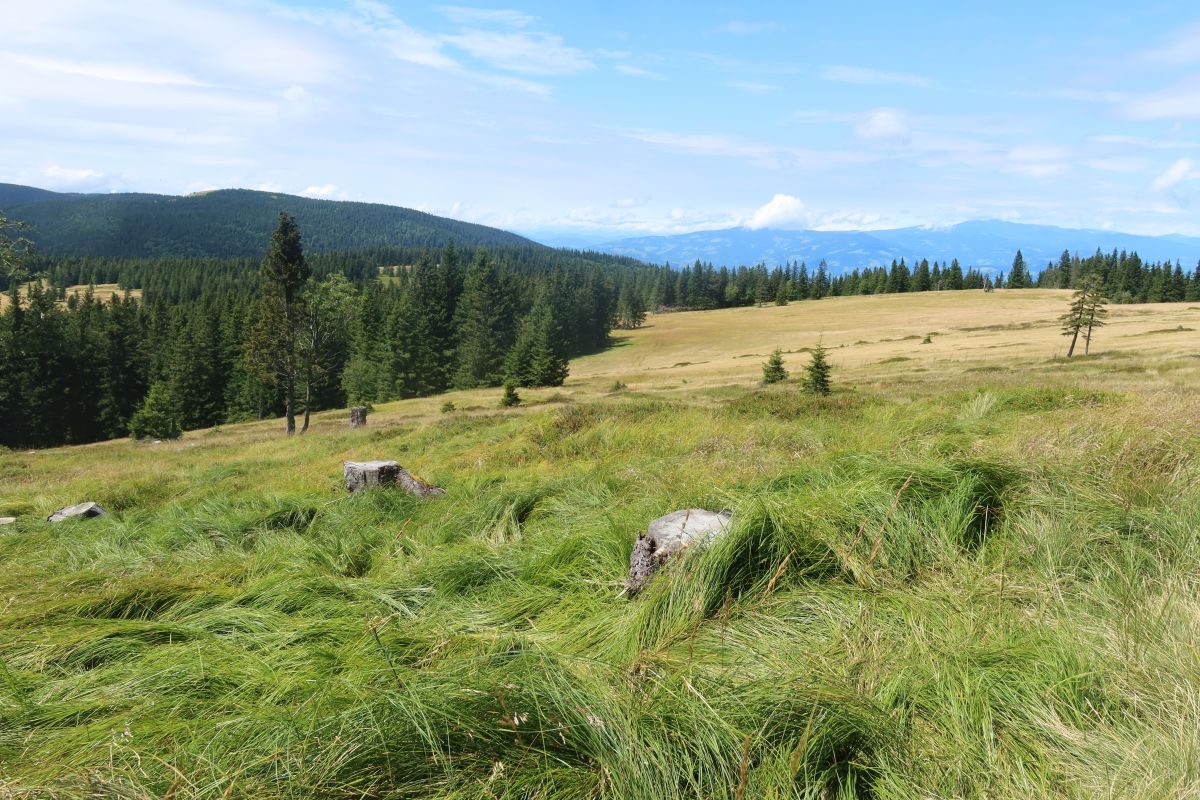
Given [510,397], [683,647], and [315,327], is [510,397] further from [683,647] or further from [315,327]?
[683,647]

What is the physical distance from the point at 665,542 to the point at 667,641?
1.03 metres

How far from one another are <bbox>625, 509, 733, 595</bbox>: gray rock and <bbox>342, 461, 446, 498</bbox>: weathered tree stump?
5.21 m

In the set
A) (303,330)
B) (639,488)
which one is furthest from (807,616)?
(303,330)

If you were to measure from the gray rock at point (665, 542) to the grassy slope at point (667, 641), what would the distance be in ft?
0.58

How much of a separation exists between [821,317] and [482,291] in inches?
2343

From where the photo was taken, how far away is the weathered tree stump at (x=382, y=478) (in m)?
8.51

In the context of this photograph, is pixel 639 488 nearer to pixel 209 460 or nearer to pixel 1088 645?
pixel 1088 645

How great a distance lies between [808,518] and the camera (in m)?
3.79

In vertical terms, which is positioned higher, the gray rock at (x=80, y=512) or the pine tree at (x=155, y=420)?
the gray rock at (x=80, y=512)

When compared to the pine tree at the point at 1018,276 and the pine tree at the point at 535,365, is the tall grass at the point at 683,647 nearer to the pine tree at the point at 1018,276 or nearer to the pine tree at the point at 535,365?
the pine tree at the point at 535,365

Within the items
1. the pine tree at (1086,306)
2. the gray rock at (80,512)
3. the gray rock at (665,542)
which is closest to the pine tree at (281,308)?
the gray rock at (80,512)

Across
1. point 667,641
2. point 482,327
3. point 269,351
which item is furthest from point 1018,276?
point 667,641

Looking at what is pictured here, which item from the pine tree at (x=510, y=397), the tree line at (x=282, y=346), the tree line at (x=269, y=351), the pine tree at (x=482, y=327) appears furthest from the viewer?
the pine tree at (x=482, y=327)

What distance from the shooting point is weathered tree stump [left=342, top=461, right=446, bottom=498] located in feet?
27.9
